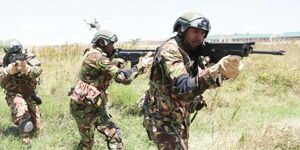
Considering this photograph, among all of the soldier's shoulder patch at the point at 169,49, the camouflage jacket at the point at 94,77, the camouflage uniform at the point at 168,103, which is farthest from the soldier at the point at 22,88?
the soldier's shoulder patch at the point at 169,49

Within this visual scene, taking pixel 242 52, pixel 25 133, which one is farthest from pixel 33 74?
pixel 242 52

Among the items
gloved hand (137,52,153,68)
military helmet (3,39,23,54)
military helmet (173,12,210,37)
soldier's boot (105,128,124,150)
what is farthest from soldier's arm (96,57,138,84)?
military helmet (3,39,23,54)

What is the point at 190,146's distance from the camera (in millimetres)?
5348

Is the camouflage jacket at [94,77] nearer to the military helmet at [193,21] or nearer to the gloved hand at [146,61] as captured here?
the gloved hand at [146,61]

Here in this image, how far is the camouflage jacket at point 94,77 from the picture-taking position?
430 cm

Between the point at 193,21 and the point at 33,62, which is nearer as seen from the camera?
the point at 193,21

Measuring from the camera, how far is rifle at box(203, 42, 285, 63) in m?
2.43

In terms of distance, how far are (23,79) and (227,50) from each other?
3886 millimetres

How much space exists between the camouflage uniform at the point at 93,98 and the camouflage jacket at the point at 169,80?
1.20m

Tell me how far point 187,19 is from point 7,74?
3.38m

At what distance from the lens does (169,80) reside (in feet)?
9.77

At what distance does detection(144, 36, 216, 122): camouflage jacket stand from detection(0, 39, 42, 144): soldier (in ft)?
8.60

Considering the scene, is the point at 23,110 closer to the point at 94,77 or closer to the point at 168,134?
the point at 94,77

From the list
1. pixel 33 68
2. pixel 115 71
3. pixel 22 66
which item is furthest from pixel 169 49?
pixel 33 68
